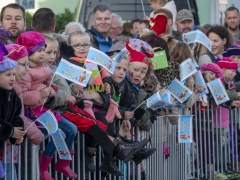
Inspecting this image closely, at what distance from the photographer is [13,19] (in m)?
8.88

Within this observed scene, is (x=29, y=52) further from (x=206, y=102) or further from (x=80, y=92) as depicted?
(x=206, y=102)

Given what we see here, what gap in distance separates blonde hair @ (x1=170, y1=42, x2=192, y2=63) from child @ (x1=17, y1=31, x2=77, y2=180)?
2935 millimetres

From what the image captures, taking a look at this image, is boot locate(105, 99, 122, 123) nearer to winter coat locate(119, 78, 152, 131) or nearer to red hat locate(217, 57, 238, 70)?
winter coat locate(119, 78, 152, 131)

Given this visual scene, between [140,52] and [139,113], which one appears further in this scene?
[140,52]

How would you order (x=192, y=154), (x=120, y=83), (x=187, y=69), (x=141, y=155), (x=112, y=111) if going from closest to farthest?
(x=112, y=111) → (x=141, y=155) → (x=120, y=83) → (x=187, y=69) → (x=192, y=154)

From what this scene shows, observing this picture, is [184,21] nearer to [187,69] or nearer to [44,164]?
[187,69]

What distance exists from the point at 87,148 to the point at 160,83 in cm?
220

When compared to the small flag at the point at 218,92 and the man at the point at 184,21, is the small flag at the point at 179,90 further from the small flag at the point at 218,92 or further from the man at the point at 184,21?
the man at the point at 184,21

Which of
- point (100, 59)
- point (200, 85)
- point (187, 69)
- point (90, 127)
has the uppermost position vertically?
point (100, 59)

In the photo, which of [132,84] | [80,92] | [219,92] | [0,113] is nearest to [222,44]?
[219,92]

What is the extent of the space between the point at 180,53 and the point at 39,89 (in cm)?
327

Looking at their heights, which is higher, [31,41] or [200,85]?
[31,41]

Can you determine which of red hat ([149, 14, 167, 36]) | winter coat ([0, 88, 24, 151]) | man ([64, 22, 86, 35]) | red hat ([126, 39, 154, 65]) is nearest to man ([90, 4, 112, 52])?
man ([64, 22, 86, 35])

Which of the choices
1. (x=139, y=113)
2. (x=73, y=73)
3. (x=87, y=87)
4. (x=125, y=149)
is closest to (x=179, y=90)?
(x=139, y=113)
